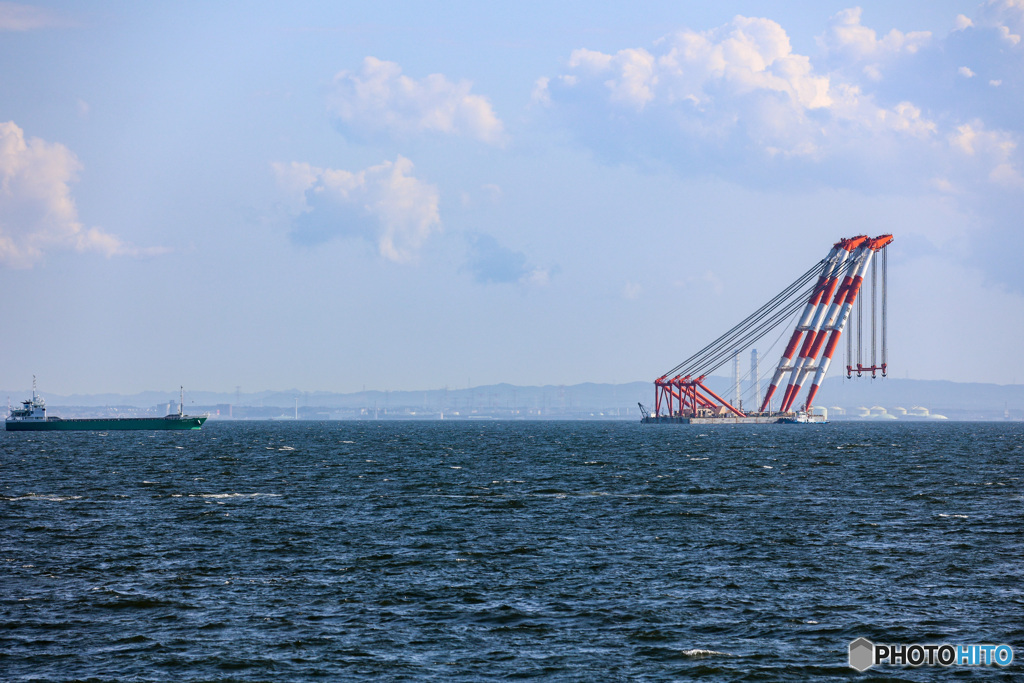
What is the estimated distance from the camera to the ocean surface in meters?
22.8

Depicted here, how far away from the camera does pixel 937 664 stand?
74.6 feet

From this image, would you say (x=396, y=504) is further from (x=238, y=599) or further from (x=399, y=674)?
(x=399, y=674)

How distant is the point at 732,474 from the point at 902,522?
29546mm

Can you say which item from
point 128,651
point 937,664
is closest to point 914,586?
point 937,664
